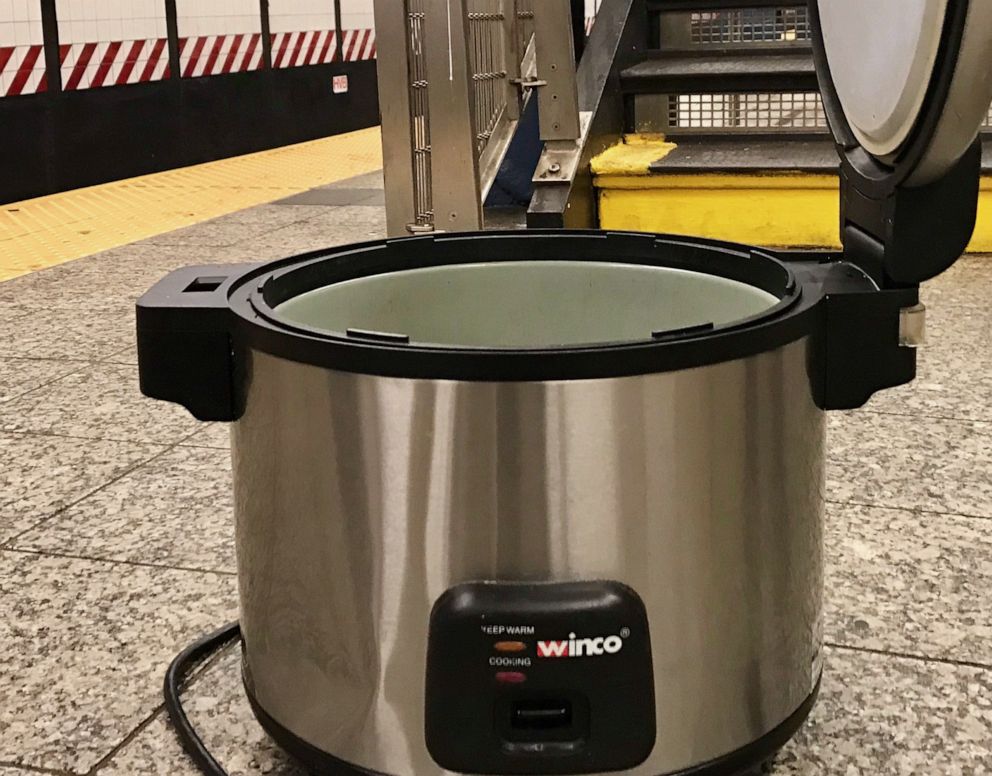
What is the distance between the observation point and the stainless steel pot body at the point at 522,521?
0.69 m

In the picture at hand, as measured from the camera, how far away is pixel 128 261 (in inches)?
122

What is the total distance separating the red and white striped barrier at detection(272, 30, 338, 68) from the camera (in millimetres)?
Answer: 6430

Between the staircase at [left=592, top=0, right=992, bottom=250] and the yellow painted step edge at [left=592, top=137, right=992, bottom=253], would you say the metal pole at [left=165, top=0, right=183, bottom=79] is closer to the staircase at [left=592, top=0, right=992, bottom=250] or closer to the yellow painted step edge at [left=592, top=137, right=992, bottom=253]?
the staircase at [left=592, top=0, right=992, bottom=250]

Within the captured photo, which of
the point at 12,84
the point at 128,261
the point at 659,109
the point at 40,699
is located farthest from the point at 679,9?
the point at 40,699

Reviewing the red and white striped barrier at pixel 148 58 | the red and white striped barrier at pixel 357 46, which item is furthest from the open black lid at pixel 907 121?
the red and white striped barrier at pixel 357 46

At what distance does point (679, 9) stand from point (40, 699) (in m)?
2.85

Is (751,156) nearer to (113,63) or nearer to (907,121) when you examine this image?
(907,121)

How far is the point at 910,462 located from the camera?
151cm

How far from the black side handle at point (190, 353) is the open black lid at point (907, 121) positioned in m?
0.44

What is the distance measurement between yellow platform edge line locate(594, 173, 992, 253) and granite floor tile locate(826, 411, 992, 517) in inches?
47.3

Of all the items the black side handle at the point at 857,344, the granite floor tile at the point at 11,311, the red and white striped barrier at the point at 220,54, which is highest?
the red and white striped barrier at the point at 220,54

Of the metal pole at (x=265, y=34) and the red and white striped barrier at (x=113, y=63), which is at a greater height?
the metal pole at (x=265, y=34)

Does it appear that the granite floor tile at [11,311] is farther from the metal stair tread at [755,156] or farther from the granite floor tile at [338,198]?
the granite floor tile at [338,198]

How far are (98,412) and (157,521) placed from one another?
0.51 m
